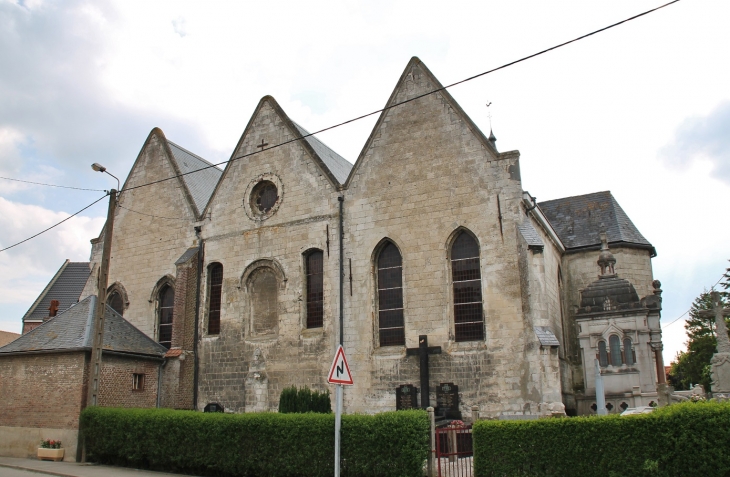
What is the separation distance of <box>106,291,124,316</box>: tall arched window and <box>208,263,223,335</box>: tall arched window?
5.19 metres

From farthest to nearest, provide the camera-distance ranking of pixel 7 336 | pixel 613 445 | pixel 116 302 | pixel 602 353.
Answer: pixel 7 336 < pixel 116 302 < pixel 602 353 < pixel 613 445

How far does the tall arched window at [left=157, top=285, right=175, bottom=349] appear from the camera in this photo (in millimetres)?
Answer: 25047

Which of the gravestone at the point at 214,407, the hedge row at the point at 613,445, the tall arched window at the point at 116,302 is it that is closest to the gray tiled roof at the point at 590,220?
the hedge row at the point at 613,445

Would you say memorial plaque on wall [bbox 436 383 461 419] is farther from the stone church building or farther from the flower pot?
the flower pot

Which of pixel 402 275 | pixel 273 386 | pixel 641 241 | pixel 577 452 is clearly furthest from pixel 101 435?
pixel 641 241

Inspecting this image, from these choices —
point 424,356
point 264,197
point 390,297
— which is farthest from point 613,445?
point 264,197

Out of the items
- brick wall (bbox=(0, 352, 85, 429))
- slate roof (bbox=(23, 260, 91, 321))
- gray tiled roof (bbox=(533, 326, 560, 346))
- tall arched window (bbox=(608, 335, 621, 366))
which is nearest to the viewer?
gray tiled roof (bbox=(533, 326, 560, 346))

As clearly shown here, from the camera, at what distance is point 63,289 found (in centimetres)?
3600

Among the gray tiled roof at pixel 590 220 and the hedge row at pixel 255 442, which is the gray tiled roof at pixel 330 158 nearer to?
the gray tiled roof at pixel 590 220

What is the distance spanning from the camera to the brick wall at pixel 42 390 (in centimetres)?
1784

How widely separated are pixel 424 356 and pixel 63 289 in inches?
1040

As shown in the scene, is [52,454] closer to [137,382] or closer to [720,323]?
[137,382]

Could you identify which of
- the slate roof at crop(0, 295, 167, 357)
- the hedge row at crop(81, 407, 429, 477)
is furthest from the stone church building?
the hedge row at crop(81, 407, 429, 477)

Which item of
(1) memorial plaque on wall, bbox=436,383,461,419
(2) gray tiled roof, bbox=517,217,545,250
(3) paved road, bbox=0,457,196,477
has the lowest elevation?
(3) paved road, bbox=0,457,196,477
